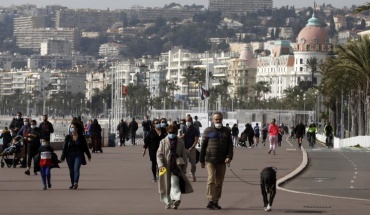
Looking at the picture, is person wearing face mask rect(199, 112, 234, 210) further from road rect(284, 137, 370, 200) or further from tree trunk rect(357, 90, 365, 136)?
tree trunk rect(357, 90, 365, 136)

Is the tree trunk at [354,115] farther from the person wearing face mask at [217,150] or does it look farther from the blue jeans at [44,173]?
the person wearing face mask at [217,150]

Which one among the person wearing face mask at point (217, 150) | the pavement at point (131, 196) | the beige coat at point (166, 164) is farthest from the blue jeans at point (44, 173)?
the person wearing face mask at point (217, 150)

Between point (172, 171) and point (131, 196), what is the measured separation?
2468mm

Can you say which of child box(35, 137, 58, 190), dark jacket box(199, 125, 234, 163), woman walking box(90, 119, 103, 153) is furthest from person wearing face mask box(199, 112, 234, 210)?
woman walking box(90, 119, 103, 153)

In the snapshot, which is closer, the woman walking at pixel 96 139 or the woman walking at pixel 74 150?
the woman walking at pixel 74 150

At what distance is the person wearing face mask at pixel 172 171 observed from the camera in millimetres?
23453

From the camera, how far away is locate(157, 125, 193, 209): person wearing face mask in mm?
23453

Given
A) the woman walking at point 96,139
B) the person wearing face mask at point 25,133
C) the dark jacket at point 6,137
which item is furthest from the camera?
the woman walking at point 96,139

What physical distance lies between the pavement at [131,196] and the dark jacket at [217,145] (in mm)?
747

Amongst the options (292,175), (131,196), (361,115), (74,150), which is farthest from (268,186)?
(361,115)

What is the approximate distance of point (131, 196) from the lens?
26109 mm

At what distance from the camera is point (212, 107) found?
18938 centimetres

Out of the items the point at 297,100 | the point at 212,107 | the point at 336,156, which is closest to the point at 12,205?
the point at 336,156

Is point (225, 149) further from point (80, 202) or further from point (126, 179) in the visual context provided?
point (126, 179)
